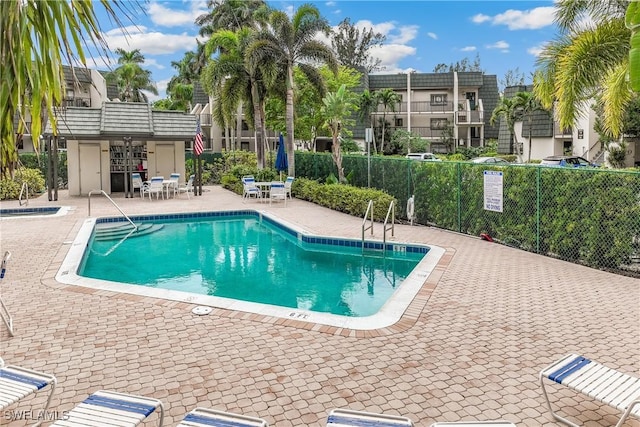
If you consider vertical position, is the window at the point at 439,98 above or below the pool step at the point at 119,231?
above

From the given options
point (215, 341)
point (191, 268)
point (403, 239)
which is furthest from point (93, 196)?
point (215, 341)

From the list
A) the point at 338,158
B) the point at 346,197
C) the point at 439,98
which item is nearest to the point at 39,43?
the point at 346,197

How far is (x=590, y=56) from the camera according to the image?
9766mm

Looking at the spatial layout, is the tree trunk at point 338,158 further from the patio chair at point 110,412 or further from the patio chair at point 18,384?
the patio chair at point 110,412

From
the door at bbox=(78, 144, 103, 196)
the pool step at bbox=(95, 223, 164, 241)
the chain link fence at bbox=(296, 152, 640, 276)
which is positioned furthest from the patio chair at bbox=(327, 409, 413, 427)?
the door at bbox=(78, 144, 103, 196)

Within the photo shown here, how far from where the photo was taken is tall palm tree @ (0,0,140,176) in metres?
2.43

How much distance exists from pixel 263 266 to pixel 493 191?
554cm

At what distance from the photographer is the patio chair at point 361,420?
11.0ft

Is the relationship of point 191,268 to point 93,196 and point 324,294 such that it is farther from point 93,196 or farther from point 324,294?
point 93,196

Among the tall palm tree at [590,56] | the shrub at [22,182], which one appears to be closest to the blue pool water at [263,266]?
the tall palm tree at [590,56]

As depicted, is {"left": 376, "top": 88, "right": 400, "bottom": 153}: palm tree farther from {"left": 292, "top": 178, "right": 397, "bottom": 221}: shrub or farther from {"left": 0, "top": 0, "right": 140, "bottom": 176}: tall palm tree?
{"left": 0, "top": 0, "right": 140, "bottom": 176}: tall palm tree

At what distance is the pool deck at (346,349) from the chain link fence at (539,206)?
749mm

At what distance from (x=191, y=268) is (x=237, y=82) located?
14835mm

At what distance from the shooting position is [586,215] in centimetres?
926
